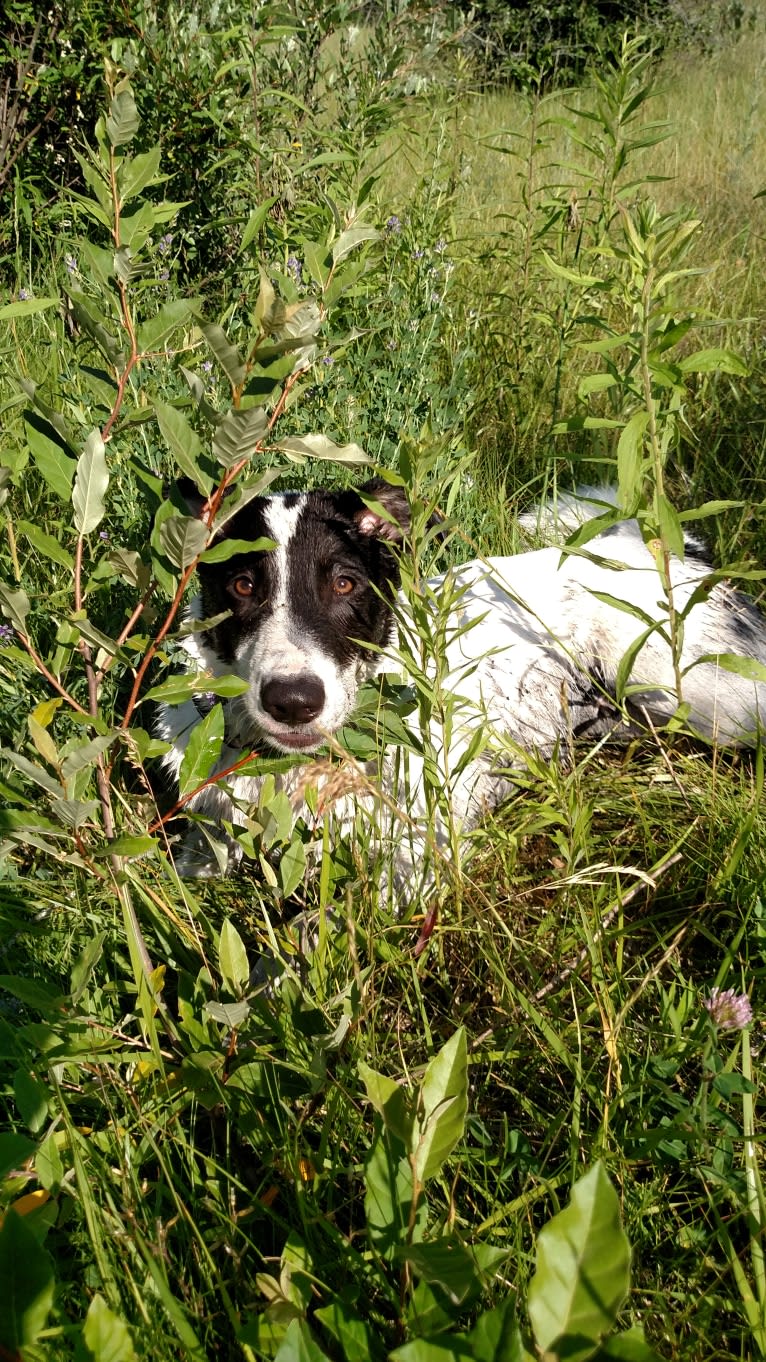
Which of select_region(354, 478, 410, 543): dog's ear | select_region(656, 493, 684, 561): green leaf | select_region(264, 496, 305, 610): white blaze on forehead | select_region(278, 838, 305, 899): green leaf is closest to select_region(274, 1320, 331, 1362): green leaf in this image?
select_region(278, 838, 305, 899): green leaf

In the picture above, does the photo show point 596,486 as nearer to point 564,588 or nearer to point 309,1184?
point 564,588

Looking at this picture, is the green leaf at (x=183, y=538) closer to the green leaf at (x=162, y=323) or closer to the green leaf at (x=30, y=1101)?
the green leaf at (x=162, y=323)

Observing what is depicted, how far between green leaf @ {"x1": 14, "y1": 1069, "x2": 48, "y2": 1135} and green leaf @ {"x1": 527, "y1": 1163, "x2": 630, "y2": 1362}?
2.33ft

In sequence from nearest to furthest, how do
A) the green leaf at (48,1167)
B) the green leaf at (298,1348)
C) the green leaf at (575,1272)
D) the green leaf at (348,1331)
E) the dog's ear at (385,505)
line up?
the green leaf at (575,1272), the green leaf at (298,1348), the green leaf at (348,1331), the green leaf at (48,1167), the dog's ear at (385,505)

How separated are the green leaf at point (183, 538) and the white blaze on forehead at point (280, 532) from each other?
4.08 ft

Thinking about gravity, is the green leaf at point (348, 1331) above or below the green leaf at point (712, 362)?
below

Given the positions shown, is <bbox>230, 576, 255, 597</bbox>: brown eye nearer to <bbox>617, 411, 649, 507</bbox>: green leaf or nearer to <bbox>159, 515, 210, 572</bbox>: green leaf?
<bbox>617, 411, 649, 507</bbox>: green leaf

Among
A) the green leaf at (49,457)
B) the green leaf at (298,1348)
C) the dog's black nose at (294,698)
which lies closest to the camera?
the green leaf at (298,1348)

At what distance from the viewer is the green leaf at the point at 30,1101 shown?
4.15 ft

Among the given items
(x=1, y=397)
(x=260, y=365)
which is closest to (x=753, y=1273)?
(x=260, y=365)

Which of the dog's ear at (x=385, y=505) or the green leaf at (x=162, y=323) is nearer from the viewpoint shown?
the green leaf at (x=162, y=323)

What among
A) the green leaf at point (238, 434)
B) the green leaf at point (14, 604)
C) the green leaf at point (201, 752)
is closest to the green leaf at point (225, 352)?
the green leaf at point (238, 434)

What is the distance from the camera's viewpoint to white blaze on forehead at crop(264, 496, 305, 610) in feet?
9.25

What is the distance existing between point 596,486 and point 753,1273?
10.7 ft
